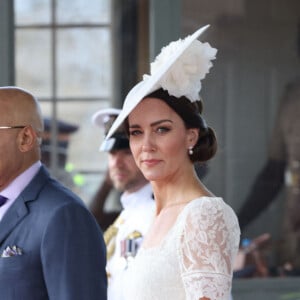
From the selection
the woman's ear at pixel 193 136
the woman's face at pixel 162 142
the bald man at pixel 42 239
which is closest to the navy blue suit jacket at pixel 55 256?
the bald man at pixel 42 239

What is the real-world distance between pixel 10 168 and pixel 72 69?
111 inches

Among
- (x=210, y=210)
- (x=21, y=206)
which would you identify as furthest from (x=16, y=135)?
(x=210, y=210)

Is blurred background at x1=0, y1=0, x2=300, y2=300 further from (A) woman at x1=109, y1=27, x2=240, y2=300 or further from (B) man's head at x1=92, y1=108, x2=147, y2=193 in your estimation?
(A) woman at x1=109, y1=27, x2=240, y2=300

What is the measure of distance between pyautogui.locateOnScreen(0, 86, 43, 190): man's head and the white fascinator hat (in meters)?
0.29

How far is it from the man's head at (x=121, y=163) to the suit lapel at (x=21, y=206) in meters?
1.45

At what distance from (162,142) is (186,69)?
0.22 metres

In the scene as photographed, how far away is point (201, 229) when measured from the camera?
8.75 ft

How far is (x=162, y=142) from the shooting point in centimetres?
289

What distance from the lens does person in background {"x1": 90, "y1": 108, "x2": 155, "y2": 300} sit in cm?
414

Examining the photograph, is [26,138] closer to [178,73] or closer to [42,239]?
[42,239]

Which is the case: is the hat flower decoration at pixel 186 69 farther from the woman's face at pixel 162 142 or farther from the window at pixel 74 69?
the window at pixel 74 69

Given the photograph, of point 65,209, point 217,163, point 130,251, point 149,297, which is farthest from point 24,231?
point 217,163

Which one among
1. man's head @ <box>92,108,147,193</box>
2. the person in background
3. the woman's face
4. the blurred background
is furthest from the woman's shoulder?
the blurred background

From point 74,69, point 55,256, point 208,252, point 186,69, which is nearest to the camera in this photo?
point 208,252
